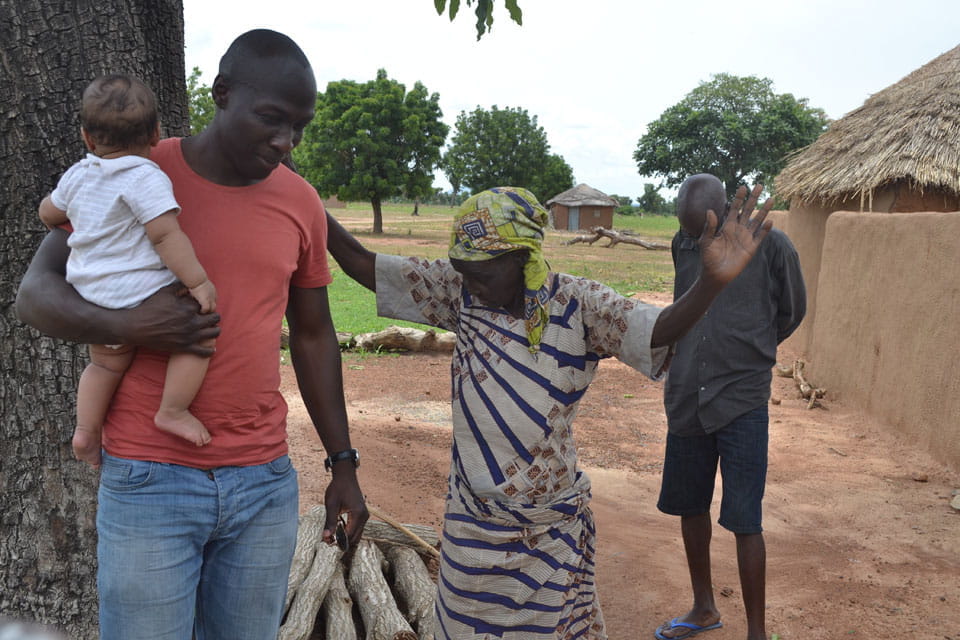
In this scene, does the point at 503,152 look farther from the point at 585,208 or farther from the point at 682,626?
the point at 682,626

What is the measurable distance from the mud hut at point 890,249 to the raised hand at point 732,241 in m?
4.40

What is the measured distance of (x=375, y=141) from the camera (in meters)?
31.0

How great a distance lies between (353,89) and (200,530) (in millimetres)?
31774

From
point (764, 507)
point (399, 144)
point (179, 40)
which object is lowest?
point (764, 507)

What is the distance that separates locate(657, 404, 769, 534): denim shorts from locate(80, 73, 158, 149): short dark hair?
8.28 feet

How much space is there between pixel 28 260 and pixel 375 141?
1163 inches

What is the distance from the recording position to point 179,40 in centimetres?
254

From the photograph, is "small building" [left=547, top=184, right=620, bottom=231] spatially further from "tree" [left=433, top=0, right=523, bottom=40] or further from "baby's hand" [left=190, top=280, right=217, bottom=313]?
"baby's hand" [left=190, top=280, right=217, bottom=313]

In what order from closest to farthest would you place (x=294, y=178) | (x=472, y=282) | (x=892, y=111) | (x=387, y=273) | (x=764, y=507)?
(x=294, y=178), (x=472, y=282), (x=387, y=273), (x=764, y=507), (x=892, y=111)

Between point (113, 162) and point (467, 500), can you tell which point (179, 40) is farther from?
point (467, 500)

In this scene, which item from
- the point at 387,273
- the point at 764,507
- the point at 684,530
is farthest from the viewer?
the point at 764,507

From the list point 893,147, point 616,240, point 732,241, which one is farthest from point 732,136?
point 732,241

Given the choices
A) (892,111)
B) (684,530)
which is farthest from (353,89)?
(684,530)

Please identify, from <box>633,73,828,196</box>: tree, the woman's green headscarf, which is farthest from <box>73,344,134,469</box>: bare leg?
<box>633,73,828,196</box>: tree
